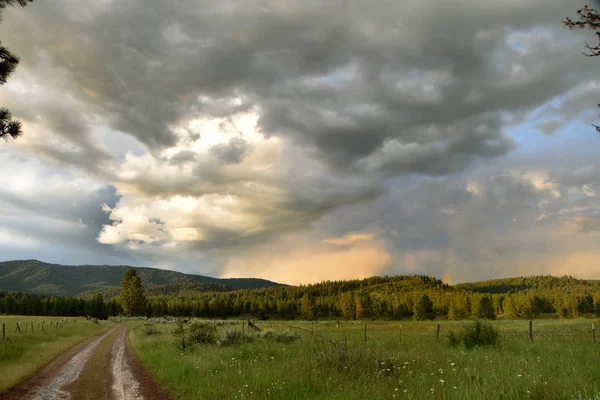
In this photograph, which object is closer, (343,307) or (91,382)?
(91,382)

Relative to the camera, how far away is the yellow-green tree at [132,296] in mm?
97625

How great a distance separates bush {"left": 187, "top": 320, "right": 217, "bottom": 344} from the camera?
882 inches

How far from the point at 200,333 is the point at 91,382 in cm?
824

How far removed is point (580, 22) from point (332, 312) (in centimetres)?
16003

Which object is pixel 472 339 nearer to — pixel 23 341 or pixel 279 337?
pixel 279 337

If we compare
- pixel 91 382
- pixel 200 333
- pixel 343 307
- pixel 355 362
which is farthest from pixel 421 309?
pixel 91 382

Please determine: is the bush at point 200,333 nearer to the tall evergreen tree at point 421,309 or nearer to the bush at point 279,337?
the bush at point 279,337

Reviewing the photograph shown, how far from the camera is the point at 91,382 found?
14.7 meters

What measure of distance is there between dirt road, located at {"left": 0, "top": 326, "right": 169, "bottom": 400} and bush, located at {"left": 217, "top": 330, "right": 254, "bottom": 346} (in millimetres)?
4593

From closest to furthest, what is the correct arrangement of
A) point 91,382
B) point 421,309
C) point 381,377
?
point 381,377
point 91,382
point 421,309

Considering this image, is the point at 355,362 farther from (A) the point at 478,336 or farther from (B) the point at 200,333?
(B) the point at 200,333

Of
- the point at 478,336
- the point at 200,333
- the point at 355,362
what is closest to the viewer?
the point at 355,362

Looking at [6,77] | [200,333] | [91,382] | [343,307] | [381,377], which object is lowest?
[343,307]

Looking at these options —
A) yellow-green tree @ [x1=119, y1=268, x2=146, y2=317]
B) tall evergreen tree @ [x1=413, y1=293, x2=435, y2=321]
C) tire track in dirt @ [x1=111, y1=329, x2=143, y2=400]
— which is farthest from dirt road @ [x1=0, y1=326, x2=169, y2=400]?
tall evergreen tree @ [x1=413, y1=293, x2=435, y2=321]
